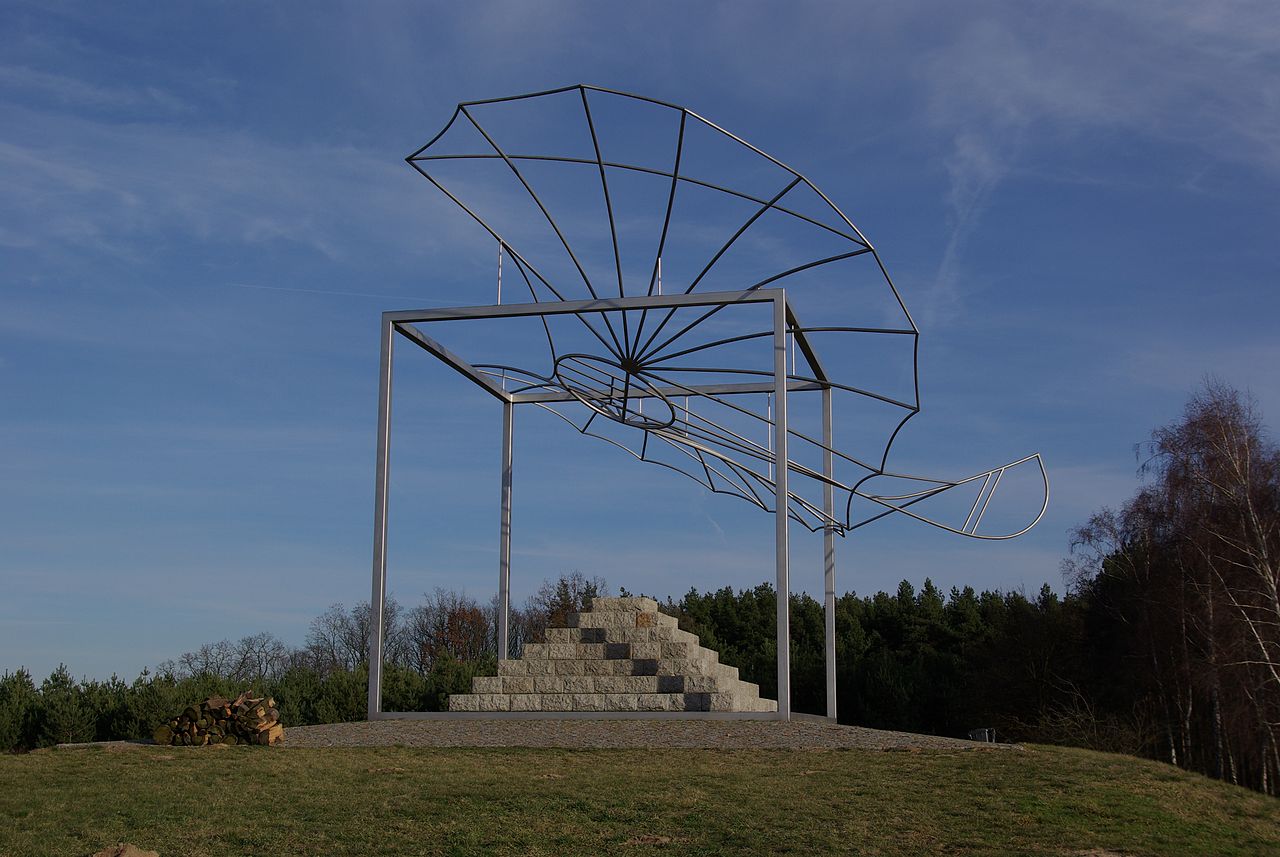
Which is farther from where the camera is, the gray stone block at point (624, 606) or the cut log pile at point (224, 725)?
the gray stone block at point (624, 606)

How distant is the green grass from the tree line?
8817mm

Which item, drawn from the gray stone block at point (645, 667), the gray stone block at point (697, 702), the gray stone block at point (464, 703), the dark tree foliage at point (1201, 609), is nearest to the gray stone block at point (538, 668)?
the gray stone block at point (464, 703)

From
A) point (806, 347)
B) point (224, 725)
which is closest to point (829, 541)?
point (806, 347)

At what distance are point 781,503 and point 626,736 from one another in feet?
12.6

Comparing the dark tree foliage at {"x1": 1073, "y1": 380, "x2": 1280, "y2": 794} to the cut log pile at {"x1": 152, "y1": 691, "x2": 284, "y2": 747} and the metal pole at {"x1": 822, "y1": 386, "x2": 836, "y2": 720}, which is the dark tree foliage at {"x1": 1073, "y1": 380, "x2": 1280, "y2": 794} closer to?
the metal pole at {"x1": 822, "y1": 386, "x2": 836, "y2": 720}

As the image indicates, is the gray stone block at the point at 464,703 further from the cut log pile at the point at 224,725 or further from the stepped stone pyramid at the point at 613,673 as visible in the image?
the cut log pile at the point at 224,725

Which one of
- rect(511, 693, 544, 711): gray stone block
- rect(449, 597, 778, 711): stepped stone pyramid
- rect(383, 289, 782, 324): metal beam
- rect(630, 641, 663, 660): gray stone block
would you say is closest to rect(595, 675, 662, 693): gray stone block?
rect(449, 597, 778, 711): stepped stone pyramid

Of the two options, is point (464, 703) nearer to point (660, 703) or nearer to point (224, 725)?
point (660, 703)

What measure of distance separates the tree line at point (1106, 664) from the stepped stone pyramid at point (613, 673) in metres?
4.83

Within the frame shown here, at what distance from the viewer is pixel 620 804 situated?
11.0 metres

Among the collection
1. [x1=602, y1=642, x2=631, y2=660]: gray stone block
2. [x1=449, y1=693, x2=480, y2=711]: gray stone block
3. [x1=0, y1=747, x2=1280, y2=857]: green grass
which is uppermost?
[x1=602, y1=642, x2=631, y2=660]: gray stone block

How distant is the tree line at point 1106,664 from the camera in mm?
24188

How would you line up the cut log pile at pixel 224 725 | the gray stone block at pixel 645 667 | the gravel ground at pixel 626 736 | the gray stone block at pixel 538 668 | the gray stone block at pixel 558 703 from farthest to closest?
the gray stone block at pixel 538 668 < the gray stone block at pixel 645 667 < the gray stone block at pixel 558 703 < the cut log pile at pixel 224 725 < the gravel ground at pixel 626 736

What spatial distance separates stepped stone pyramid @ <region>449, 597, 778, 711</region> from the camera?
1747 cm
